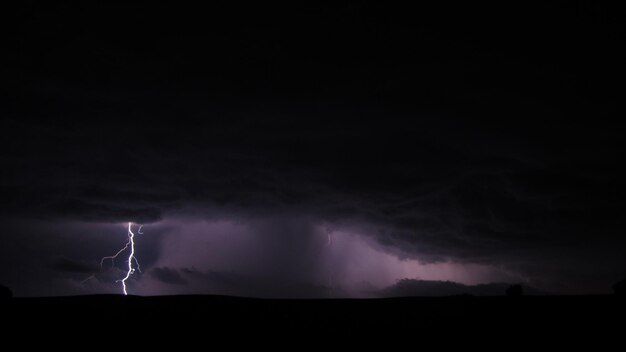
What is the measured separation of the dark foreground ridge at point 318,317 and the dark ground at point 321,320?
0.02 meters

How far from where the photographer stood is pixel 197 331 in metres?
10.6

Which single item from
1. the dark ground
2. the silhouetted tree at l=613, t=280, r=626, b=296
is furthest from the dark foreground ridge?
the silhouetted tree at l=613, t=280, r=626, b=296

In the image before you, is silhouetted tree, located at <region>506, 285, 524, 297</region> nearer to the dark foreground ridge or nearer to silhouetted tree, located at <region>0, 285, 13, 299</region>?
the dark foreground ridge

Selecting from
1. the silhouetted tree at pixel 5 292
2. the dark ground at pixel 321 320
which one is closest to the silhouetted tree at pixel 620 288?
the dark ground at pixel 321 320

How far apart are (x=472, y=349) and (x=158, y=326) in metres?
6.07

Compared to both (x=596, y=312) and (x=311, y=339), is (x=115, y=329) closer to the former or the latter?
(x=311, y=339)

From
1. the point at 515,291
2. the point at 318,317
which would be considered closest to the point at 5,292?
the point at 318,317

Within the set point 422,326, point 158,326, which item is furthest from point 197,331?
point 422,326

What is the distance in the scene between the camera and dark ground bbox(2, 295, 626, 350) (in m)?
10.2

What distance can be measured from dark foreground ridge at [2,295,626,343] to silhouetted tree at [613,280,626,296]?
50cm

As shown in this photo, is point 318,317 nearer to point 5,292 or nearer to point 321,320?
point 321,320

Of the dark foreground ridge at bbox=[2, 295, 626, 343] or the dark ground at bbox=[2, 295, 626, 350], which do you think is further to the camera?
the dark foreground ridge at bbox=[2, 295, 626, 343]

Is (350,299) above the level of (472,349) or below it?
above

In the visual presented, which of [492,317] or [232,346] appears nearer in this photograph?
[232,346]
